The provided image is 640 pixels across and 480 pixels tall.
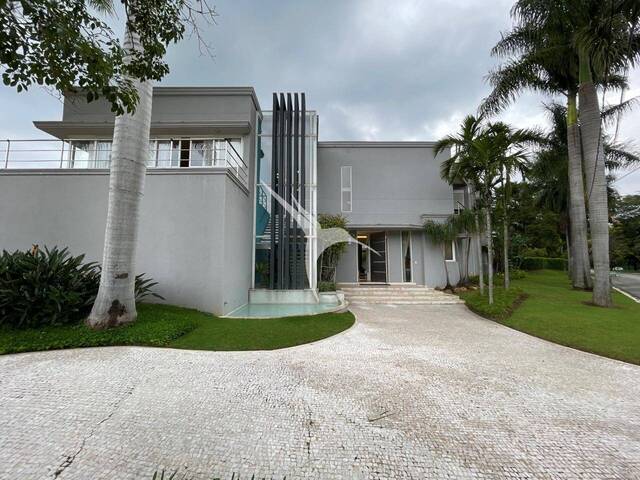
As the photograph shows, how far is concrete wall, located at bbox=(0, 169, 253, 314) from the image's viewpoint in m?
6.79

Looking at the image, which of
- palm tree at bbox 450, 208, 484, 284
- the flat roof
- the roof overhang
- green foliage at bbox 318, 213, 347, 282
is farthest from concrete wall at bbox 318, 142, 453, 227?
the roof overhang

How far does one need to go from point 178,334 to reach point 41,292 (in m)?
2.67

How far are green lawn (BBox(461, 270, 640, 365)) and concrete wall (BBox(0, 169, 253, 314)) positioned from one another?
7796 millimetres

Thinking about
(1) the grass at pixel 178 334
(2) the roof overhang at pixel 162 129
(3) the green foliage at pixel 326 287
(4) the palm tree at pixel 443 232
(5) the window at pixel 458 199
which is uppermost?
(2) the roof overhang at pixel 162 129

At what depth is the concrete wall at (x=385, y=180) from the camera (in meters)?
13.0

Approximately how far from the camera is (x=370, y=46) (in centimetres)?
1097

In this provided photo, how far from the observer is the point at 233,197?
7.69 meters

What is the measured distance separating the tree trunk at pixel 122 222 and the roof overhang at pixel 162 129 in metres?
4.39

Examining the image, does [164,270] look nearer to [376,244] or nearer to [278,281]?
[278,281]

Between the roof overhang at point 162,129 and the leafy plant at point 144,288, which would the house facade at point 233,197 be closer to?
the roof overhang at point 162,129

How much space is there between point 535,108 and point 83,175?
2004 cm

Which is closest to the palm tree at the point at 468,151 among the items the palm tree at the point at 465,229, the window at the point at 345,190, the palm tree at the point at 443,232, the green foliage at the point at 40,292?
the palm tree at the point at 465,229

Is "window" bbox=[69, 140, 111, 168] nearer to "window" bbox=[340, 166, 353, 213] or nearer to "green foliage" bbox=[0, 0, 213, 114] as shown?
"green foliage" bbox=[0, 0, 213, 114]

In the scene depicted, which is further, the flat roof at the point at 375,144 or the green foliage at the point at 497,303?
the flat roof at the point at 375,144
